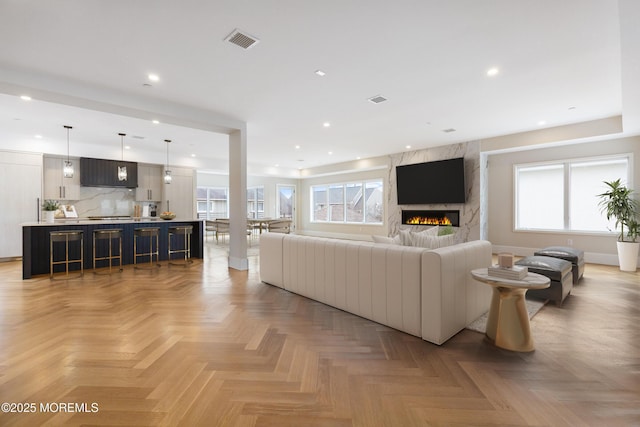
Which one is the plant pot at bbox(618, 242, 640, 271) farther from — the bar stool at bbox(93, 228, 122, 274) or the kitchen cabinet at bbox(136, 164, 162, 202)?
the kitchen cabinet at bbox(136, 164, 162, 202)

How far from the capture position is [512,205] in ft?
22.2

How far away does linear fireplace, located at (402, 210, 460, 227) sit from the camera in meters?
7.33

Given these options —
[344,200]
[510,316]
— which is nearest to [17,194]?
[344,200]

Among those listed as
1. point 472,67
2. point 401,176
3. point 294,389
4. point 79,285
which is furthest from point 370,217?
point 294,389

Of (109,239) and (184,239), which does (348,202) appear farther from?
(109,239)

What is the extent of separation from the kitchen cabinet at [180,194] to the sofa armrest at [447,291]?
800 centimetres

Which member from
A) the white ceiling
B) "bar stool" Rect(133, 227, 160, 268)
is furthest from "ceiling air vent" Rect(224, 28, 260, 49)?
"bar stool" Rect(133, 227, 160, 268)

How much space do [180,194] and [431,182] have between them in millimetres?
7206

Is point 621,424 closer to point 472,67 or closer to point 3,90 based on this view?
point 472,67

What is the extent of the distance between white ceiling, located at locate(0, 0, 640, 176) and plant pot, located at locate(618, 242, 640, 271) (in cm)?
201

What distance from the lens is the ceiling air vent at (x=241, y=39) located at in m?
2.62

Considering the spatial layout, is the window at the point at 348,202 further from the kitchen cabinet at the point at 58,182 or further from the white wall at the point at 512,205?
the kitchen cabinet at the point at 58,182

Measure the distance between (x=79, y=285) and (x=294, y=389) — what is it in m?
4.08

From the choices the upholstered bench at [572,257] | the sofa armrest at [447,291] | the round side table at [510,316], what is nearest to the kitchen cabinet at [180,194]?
the sofa armrest at [447,291]
